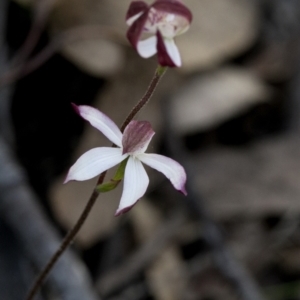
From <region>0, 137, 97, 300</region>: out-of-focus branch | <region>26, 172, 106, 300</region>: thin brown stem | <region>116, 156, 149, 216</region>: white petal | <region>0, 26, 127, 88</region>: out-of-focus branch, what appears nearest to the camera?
<region>116, 156, 149, 216</region>: white petal

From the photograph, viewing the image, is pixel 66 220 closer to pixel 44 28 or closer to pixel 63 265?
pixel 63 265

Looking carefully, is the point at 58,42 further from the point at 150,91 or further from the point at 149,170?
the point at 150,91

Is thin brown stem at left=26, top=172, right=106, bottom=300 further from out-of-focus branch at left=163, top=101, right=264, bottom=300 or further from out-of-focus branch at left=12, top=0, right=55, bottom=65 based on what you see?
out-of-focus branch at left=12, top=0, right=55, bottom=65

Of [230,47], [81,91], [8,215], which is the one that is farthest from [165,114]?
[8,215]

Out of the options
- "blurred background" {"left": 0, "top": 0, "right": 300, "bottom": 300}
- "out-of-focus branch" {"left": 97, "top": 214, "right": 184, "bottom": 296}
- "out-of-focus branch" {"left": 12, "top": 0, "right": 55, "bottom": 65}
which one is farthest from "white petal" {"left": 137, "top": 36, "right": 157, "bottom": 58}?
"out-of-focus branch" {"left": 12, "top": 0, "right": 55, "bottom": 65}

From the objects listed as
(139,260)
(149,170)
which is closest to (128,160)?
(139,260)
